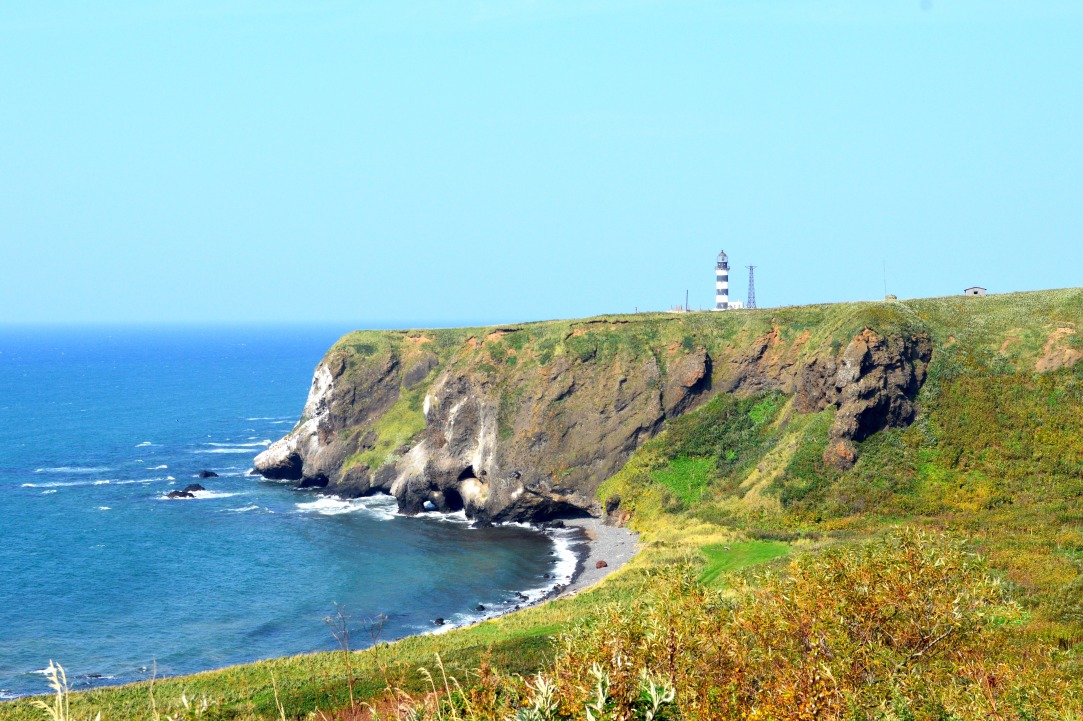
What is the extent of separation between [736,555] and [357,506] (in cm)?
4980


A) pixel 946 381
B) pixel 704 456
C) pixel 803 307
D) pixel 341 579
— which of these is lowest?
pixel 341 579

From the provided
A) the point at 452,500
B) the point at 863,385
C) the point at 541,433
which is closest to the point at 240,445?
the point at 452,500

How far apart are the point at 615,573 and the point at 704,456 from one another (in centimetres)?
2382

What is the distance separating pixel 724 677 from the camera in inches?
843

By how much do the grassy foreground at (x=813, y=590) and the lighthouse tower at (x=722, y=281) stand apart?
5384 centimetres

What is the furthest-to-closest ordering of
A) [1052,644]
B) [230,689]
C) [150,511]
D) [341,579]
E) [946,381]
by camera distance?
1. [150,511]
2. [946,381]
3. [341,579]
4. [230,689]
5. [1052,644]

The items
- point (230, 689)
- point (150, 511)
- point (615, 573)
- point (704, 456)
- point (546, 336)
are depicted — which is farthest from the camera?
point (546, 336)

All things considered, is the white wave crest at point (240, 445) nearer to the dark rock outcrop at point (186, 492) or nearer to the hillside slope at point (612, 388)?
the hillside slope at point (612, 388)

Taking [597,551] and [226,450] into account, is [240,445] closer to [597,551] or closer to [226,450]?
[226,450]

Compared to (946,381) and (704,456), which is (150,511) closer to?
(704,456)

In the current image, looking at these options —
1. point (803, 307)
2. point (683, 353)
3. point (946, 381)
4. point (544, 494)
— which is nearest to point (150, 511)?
point (544, 494)

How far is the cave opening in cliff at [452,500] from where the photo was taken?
98.3m

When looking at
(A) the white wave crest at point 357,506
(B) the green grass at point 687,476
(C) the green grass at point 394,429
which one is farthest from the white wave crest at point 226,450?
(B) the green grass at point 687,476

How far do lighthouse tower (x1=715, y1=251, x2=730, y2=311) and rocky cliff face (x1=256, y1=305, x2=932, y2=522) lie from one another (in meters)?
47.3
